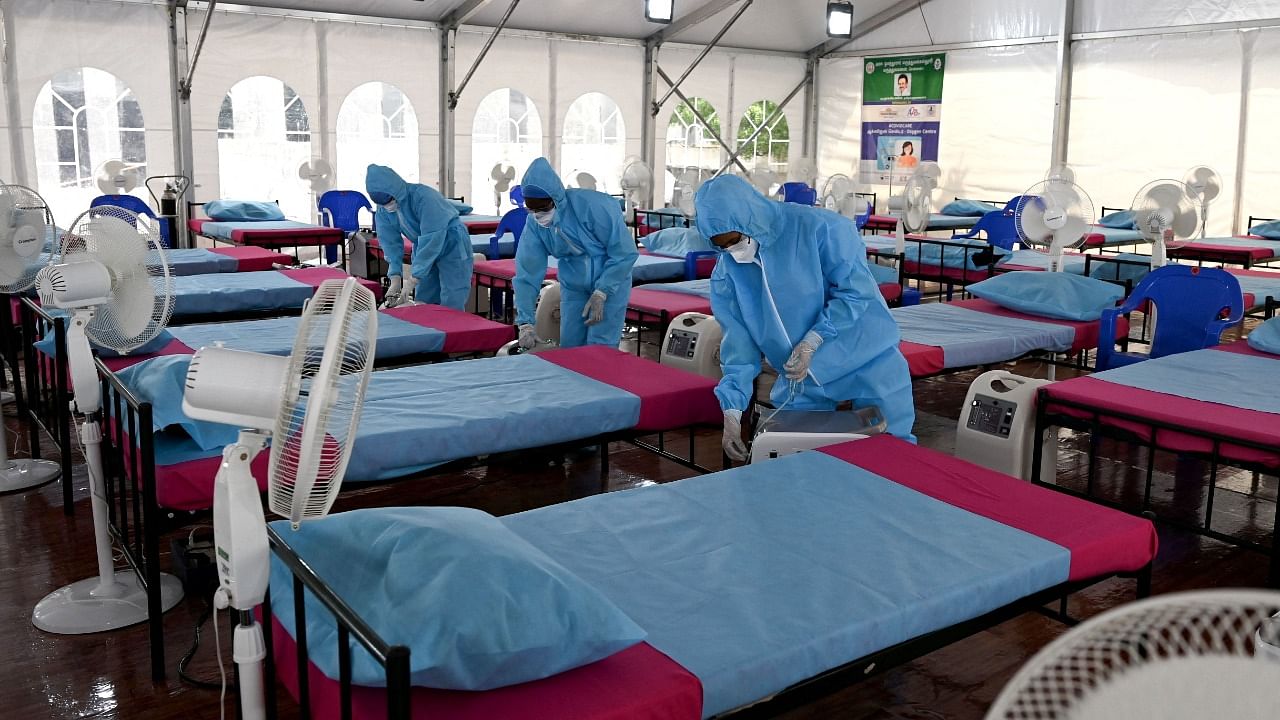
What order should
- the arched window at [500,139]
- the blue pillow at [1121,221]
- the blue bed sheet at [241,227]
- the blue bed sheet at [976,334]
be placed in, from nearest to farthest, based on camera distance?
the blue bed sheet at [976,334] < the blue bed sheet at [241,227] < the blue pillow at [1121,221] < the arched window at [500,139]

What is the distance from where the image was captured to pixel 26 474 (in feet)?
14.6

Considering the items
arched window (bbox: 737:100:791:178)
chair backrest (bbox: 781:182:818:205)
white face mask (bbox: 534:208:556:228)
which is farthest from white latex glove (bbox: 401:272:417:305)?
arched window (bbox: 737:100:791:178)

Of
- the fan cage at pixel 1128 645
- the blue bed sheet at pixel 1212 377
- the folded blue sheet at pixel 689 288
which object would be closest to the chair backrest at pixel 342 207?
the folded blue sheet at pixel 689 288

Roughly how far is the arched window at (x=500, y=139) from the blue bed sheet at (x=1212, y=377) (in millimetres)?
8828

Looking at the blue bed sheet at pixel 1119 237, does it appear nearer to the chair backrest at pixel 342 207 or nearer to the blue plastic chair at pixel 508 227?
the blue plastic chair at pixel 508 227

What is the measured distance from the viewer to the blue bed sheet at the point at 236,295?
576 cm

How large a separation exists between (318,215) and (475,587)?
10.1 metres

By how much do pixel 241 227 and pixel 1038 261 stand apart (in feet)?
22.8

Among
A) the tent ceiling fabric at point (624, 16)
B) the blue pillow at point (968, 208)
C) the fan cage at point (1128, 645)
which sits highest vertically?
the tent ceiling fabric at point (624, 16)

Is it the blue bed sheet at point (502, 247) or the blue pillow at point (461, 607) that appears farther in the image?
the blue bed sheet at point (502, 247)

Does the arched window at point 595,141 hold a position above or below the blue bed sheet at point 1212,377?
above

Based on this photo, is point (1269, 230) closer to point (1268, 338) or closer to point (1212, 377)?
point (1268, 338)

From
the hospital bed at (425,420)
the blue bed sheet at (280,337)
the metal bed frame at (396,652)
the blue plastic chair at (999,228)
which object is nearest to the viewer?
the metal bed frame at (396,652)

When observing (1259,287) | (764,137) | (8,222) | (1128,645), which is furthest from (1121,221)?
(1128,645)
